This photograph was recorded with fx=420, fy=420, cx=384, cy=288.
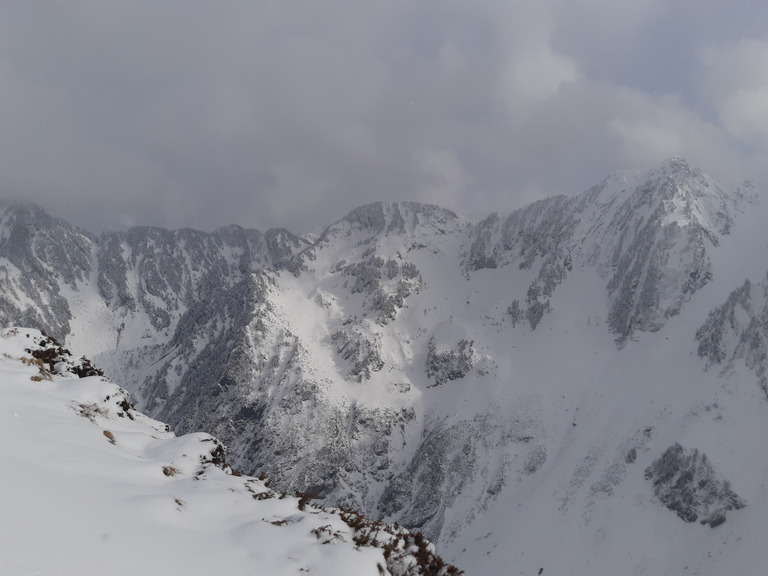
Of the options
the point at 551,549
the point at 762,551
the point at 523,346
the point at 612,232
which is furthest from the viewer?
the point at 612,232

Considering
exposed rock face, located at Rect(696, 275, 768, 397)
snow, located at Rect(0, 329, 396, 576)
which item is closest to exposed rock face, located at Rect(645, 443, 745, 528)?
exposed rock face, located at Rect(696, 275, 768, 397)

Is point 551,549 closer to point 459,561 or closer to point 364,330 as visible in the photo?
point 459,561

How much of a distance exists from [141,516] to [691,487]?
77.3m

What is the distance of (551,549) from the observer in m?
62.7

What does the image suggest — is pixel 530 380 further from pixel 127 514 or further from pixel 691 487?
pixel 127 514

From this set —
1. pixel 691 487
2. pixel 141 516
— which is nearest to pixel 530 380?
pixel 691 487

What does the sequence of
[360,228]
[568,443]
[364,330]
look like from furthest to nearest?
[360,228] < [364,330] < [568,443]

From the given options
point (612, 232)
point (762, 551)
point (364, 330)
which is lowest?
point (762, 551)

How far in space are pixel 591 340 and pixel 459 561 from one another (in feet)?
196

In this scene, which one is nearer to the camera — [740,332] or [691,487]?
[691,487]

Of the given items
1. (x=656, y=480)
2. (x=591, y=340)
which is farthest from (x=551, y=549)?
(x=591, y=340)

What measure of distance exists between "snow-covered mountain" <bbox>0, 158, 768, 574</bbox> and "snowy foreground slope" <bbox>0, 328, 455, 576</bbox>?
66.3 meters

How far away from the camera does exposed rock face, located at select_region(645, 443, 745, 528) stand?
58.2 m

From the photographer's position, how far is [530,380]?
100m
